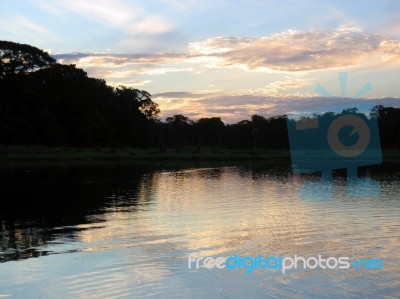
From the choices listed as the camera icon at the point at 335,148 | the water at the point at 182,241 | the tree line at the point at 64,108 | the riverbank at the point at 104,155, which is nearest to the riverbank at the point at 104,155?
the riverbank at the point at 104,155

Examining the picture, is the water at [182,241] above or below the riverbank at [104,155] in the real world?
below

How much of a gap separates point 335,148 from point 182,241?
75.8m

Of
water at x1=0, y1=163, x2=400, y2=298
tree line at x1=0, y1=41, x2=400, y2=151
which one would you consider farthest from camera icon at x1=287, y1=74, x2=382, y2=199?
tree line at x1=0, y1=41, x2=400, y2=151

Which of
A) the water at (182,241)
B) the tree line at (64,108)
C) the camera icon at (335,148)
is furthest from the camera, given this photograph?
the tree line at (64,108)

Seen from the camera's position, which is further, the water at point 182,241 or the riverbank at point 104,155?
the riverbank at point 104,155

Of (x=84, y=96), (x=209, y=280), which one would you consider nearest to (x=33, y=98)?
(x=84, y=96)

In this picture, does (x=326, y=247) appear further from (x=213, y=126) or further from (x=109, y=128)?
(x=213, y=126)

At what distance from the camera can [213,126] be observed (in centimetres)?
13738

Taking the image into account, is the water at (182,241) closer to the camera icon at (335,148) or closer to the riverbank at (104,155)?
the camera icon at (335,148)

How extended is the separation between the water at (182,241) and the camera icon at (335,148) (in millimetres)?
4047

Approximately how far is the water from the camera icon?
159 inches

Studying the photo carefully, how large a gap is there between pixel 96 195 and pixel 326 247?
13.5 m

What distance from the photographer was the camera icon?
27812mm

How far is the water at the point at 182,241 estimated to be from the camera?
9109mm
